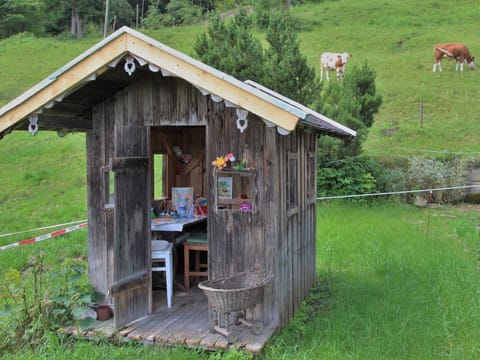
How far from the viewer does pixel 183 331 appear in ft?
18.1

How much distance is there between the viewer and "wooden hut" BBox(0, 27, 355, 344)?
5004mm

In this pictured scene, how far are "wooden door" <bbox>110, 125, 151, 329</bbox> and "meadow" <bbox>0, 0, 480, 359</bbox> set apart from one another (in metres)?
0.59

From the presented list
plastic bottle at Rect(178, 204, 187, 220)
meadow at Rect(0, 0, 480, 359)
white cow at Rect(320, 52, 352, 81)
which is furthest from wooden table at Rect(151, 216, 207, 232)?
white cow at Rect(320, 52, 352, 81)

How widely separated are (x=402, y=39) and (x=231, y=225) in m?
28.4

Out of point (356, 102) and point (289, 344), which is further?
point (356, 102)

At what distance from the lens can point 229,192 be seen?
6.66m

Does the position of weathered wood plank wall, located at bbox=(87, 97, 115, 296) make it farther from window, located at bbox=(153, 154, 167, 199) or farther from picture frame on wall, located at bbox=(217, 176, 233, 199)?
window, located at bbox=(153, 154, 167, 199)

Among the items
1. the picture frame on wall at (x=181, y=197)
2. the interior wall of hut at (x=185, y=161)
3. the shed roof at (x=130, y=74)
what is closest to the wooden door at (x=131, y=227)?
the shed roof at (x=130, y=74)

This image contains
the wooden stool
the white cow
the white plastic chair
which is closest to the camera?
the white plastic chair

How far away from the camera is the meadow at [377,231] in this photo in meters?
5.48

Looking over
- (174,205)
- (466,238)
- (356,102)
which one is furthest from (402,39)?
(174,205)

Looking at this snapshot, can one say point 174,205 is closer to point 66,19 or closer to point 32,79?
point 32,79

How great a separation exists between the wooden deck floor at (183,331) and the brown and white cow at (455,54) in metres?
22.5

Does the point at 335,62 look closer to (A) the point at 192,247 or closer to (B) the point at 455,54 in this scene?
(B) the point at 455,54
